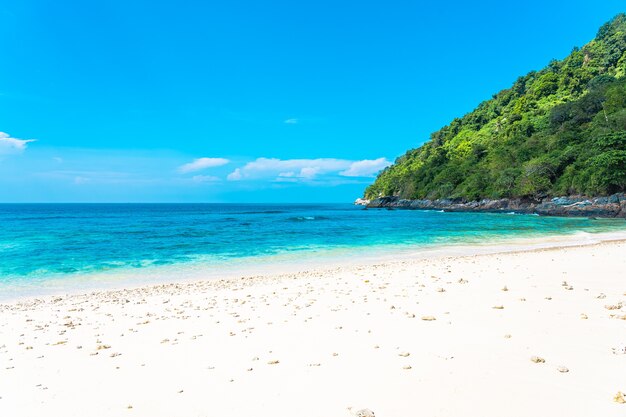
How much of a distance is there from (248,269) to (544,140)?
8519 cm

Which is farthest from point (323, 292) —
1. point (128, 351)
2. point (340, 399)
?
point (340, 399)

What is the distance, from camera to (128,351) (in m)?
6.46

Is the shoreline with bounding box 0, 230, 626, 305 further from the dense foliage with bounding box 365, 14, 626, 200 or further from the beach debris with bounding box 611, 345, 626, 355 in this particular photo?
the dense foliage with bounding box 365, 14, 626, 200

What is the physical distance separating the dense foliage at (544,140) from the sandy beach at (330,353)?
61.7 m

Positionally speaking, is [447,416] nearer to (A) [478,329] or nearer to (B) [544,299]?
(A) [478,329]

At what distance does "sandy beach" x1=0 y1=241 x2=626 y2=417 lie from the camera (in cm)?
437

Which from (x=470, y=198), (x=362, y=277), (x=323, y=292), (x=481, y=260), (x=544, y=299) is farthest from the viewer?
(x=470, y=198)

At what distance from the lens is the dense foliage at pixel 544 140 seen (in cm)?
6069

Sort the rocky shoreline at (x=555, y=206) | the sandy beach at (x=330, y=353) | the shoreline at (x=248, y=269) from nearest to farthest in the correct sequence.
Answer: the sandy beach at (x=330, y=353) → the shoreline at (x=248, y=269) → the rocky shoreline at (x=555, y=206)

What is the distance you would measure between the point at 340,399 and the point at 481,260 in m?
15.4

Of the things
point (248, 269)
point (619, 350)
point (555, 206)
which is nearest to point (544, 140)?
point (555, 206)

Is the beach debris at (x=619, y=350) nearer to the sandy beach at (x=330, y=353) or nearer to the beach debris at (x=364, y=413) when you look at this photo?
the sandy beach at (x=330, y=353)

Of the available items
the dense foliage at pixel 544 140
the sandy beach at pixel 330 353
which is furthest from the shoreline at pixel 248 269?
the dense foliage at pixel 544 140

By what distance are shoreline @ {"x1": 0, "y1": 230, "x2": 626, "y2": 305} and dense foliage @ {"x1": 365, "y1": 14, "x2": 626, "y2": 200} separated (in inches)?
1763
